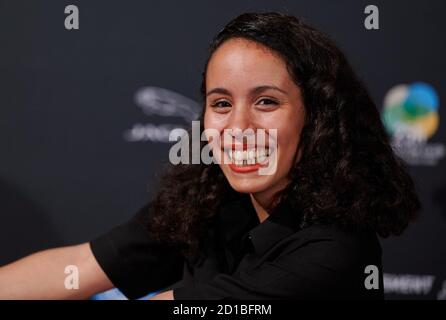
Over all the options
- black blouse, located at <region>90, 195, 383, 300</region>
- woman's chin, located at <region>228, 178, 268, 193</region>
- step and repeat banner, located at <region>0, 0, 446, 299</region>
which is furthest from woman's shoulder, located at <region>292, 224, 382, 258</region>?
step and repeat banner, located at <region>0, 0, 446, 299</region>

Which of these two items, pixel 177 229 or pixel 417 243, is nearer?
pixel 177 229

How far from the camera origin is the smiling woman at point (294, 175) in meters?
1.04

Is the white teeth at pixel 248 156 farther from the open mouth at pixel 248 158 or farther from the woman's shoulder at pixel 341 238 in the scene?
the woman's shoulder at pixel 341 238

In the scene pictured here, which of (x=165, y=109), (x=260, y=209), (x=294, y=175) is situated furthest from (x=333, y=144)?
(x=165, y=109)

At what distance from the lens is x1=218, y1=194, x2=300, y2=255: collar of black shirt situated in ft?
3.72

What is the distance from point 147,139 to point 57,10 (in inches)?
20.3

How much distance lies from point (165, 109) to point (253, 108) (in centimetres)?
85

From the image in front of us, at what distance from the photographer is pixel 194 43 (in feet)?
6.22

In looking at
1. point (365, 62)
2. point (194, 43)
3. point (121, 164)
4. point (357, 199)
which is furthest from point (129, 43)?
point (357, 199)

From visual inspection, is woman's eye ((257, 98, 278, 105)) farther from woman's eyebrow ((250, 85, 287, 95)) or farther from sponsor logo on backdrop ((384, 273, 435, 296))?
sponsor logo on backdrop ((384, 273, 435, 296))

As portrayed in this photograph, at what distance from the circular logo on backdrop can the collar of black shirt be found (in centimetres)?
85

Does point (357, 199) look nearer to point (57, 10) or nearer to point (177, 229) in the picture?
point (177, 229)

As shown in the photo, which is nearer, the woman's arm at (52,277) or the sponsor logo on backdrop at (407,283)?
the woman's arm at (52,277)

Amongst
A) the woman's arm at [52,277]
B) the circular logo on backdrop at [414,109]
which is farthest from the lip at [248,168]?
the circular logo on backdrop at [414,109]
